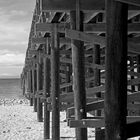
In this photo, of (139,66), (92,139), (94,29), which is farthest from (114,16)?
(139,66)

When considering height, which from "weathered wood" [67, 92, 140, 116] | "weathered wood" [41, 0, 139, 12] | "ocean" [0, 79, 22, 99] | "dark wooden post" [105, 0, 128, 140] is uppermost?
"weathered wood" [41, 0, 139, 12]

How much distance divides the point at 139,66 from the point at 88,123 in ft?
23.6

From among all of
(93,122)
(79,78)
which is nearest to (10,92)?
(79,78)

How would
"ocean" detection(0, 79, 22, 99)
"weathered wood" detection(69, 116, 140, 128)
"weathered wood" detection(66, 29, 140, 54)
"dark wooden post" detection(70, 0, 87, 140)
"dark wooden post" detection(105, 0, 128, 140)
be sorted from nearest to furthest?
"dark wooden post" detection(105, 0, 128, 140) < "weathered wood" detection(69, 116, 140, 128) < "weathered wood" detection(66, 29, 140, 54) < "dark wooden post" detection(70, 0, 87, 140) < "ocean" detection(0, 79, 22, 99)

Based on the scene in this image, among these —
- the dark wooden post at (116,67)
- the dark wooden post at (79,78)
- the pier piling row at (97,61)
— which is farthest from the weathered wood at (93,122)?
the dark wooden post at (116,67)

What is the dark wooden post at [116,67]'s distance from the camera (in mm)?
2564

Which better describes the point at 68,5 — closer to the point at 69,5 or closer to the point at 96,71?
the point at 69,5

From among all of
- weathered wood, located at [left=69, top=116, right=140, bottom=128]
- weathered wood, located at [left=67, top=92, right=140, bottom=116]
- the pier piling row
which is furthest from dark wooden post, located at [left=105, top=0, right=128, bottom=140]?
weathered wood, located at [left=67, top=92, right=140, bottom=116]

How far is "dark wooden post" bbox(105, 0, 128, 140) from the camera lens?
2564 mm

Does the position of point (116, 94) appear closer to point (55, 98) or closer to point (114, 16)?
point (114, 16)

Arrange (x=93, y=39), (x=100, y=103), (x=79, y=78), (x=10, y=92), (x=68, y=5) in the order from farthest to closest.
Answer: (x=10, y=92), (x=68, y=5), (x=79, y=78), (x=100, y=103), (x=93, y=39)

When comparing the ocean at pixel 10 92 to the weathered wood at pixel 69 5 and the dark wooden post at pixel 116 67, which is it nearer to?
the weathered wood at pixel 69 5

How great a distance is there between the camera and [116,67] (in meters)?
2.57

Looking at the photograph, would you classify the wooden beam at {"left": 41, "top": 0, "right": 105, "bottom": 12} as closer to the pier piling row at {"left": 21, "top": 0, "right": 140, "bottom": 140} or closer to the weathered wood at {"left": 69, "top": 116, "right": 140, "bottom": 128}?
the pier piling row at {"left": 21, "top": 0, "right": 140, "bottom": 140}
